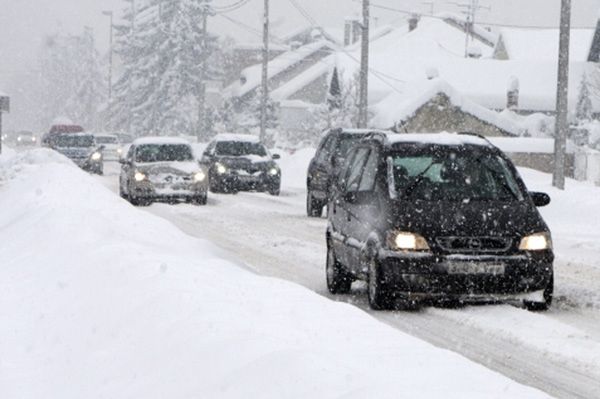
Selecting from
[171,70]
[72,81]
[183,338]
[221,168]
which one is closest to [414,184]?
[183,338]

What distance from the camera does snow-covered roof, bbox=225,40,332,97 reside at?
108m

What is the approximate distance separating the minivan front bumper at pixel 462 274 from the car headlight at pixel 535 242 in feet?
0.20

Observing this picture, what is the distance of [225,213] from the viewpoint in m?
25.0

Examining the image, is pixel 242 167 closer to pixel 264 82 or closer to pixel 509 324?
pixel 264 82

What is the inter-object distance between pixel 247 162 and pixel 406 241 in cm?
2247

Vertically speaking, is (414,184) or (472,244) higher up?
(414,184)

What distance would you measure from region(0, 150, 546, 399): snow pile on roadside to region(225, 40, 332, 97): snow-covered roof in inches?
3736

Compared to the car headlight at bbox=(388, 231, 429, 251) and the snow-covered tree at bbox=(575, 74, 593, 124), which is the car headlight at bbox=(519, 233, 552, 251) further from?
the snow-covered tree at bbox=(575, 74, 593, 124)

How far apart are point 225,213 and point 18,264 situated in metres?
12.2

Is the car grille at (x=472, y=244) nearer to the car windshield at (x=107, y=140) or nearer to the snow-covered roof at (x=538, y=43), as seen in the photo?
the car windshield at (x=107, y=140)

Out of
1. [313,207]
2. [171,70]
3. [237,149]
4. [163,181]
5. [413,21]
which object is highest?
[413,21]

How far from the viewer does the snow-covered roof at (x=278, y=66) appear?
108 m

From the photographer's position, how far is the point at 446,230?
10797 mm

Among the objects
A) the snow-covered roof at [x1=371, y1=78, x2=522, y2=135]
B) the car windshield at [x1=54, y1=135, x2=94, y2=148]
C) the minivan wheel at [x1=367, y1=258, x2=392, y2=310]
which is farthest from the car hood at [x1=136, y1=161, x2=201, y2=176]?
the snow-covered roof at [x1=371, y1=78, x2=522, y2=135]
